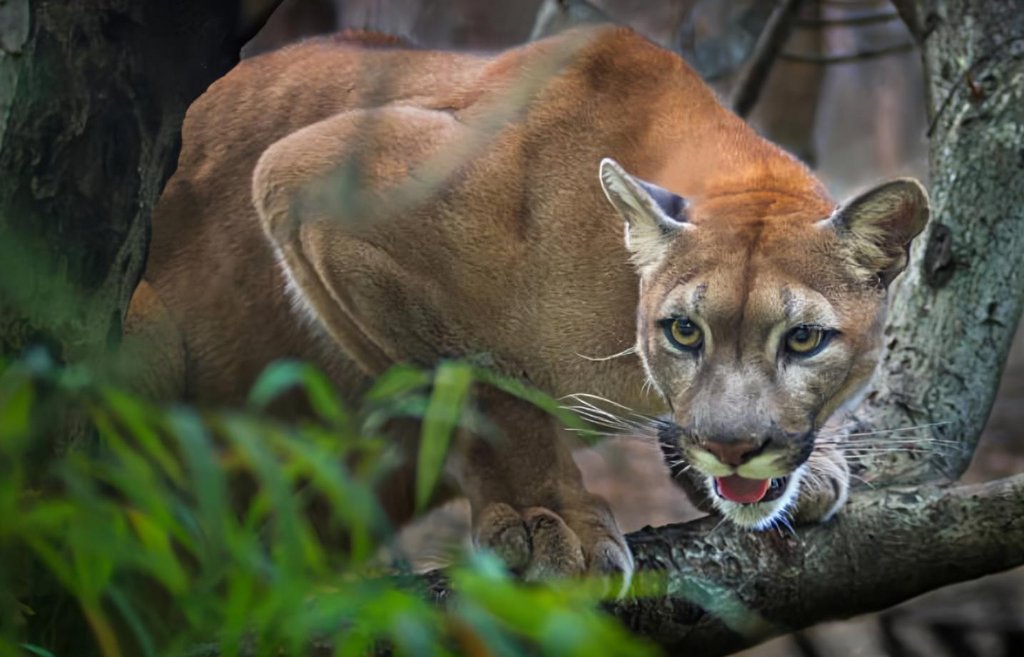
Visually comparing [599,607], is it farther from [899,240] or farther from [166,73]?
[166,73]

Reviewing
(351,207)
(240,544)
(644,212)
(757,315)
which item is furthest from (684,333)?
(240,544)

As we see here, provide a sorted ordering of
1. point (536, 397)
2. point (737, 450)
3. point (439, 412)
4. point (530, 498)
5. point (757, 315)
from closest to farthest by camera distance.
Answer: point (439, 412) < point (536, 397) < point (737, 450) < point (757, 315) < point (530, 498)

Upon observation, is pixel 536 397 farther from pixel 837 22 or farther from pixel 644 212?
pixel 837 22

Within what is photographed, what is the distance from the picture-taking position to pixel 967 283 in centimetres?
382

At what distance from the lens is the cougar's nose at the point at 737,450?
294cm

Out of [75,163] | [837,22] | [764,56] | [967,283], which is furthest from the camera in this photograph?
[837,22]

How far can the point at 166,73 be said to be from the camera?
260 cm

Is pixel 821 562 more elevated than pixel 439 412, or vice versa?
pixel 439 412

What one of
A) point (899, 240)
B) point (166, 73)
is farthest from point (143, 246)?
point (899, 240)

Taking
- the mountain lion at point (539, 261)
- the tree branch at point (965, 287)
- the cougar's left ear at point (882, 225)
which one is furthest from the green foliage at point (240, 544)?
the tree branch at point (965, 287)

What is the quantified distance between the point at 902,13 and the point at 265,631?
3317 millimetres

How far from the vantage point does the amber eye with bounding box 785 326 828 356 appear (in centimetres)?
313

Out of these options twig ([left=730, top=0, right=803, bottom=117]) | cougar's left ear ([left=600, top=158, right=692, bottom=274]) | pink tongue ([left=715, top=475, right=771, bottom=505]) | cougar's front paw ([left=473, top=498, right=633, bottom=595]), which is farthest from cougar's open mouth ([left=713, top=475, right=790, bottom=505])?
twig ([left=730, top=0, right=803, bottom=117])

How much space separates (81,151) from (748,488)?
1682 mm
